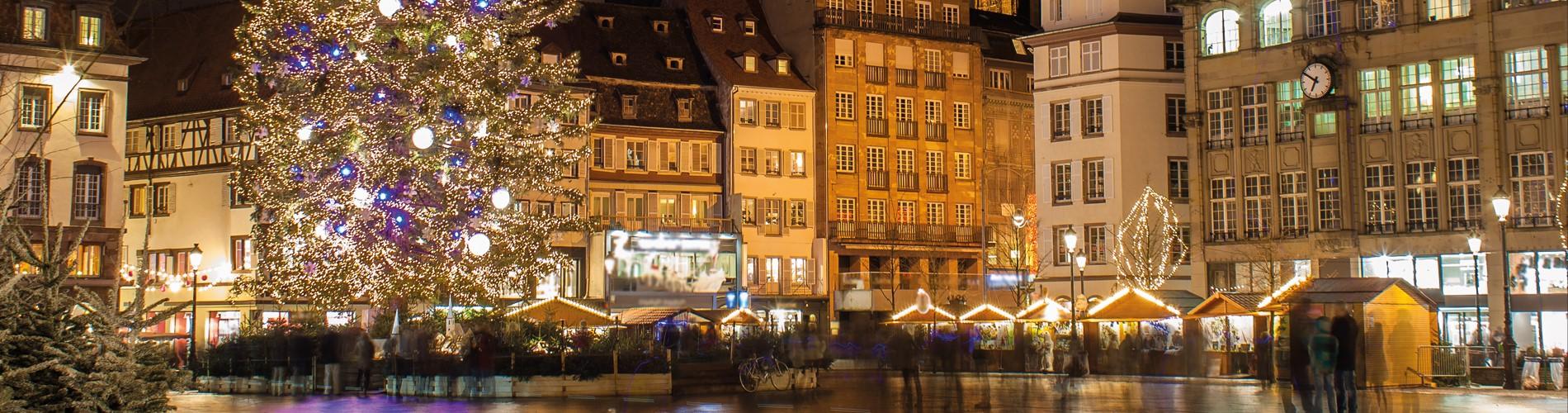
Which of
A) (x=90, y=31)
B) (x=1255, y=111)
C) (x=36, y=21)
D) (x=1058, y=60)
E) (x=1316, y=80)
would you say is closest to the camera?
(x=1316, y=80)


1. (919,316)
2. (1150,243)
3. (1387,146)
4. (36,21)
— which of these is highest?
(36,21)

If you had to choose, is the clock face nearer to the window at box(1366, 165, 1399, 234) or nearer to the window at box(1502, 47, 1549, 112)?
the window at box(1366, 165, 1399, 234)

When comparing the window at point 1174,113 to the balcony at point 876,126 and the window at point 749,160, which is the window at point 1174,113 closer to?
the balcony at point 876,126

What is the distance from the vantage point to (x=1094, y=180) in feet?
197

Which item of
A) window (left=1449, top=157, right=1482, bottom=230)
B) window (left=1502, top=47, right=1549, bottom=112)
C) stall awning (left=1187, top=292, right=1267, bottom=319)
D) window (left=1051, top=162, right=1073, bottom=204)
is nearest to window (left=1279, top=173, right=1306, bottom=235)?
window (left=1449, top=157, right=1482, bottom=230)

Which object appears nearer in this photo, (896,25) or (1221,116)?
(1221,116)

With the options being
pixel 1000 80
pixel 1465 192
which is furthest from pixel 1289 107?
pixel 1000 80

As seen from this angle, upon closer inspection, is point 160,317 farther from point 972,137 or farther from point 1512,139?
point 972,137

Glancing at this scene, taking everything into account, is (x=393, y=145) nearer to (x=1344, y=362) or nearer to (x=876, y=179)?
(x=1344, y=362)

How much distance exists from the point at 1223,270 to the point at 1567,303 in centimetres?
1146

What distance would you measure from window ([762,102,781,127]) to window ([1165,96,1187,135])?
16370 mm

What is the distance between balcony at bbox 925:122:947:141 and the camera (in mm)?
71750

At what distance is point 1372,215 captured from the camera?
51906mm

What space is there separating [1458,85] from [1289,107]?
5520mm
